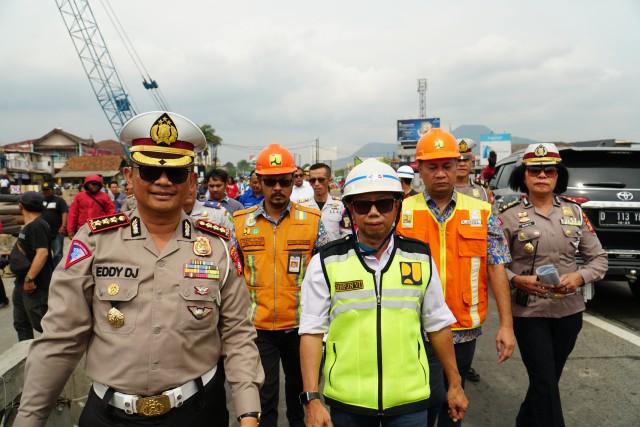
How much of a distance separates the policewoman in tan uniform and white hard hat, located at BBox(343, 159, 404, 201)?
4.85 ft

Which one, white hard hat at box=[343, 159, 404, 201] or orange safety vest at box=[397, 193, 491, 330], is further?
orange safety vest at box=[397, 193, 491, 330]

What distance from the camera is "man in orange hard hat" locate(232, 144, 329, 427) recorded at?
2.97 m

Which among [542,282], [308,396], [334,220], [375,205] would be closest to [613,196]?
[542,282]

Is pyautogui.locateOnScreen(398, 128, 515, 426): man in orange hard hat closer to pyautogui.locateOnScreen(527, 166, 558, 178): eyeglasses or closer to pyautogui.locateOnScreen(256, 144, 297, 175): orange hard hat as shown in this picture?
pyautogui.locateOnScreen(527, 166, 558, 178): eyeglasses

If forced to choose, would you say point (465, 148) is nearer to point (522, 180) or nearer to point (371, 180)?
point (522, 180)

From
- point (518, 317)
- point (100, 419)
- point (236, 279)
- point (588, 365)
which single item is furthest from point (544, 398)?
point (100, 419)

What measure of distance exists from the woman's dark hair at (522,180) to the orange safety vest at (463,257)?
846 millimetres

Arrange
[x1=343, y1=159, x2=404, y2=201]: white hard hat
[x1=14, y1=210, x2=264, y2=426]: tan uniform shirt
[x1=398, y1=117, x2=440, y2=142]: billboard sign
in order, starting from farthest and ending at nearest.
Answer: [x1=398, y1=117, x2=440, y2=142]: billboard sign → [x1=343, y1=159, x2=404, y2=201]: white hard hat → [x1=14, y1=210, x2=264, y2=426]: tan uniform shirt

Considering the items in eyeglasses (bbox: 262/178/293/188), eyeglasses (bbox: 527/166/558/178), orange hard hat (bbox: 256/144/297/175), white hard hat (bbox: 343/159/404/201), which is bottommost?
white hard hat (bbox: 343/159/404/201)

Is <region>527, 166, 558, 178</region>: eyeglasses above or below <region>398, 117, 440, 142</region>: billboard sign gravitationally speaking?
below

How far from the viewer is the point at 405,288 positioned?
1.91 meters

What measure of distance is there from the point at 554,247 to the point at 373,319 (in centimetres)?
181

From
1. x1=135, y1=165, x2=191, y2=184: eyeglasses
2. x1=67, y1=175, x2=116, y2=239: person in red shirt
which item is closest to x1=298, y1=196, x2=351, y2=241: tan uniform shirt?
x1=135, y1=165, x2=191, y2=184: eyeglasses

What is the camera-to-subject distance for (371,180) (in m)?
1.98
